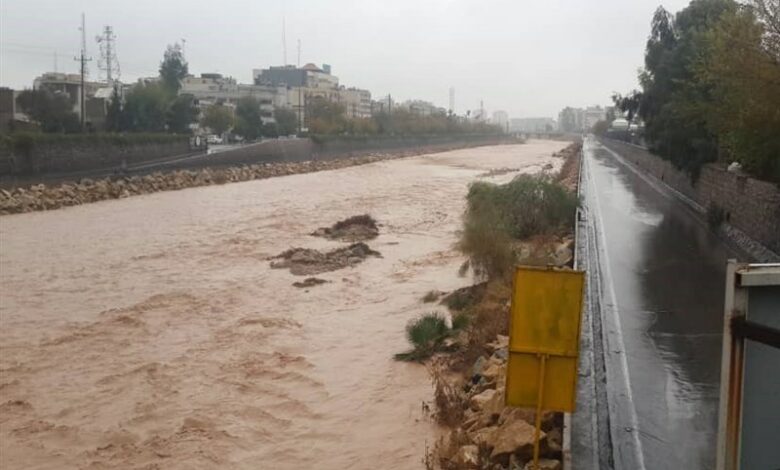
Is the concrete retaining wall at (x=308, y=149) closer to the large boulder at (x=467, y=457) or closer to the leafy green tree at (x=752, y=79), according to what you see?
the leafy green tree at (x=752, y=79)

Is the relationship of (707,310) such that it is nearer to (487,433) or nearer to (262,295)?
(487,433)

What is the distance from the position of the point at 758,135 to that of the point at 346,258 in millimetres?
9481

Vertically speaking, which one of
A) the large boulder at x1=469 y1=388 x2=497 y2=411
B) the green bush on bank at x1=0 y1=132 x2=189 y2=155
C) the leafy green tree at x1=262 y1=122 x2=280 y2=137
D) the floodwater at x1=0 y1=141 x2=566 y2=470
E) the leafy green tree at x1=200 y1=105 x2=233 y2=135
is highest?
the leafy green tree at x1=200 y1=105 x2=233 y2=135

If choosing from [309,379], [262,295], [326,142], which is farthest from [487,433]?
[326,142]

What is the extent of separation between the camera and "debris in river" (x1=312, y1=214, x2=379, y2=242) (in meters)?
24.6

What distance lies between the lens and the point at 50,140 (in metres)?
37.9

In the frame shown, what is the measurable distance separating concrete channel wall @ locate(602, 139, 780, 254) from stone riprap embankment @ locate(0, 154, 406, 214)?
77.4ft

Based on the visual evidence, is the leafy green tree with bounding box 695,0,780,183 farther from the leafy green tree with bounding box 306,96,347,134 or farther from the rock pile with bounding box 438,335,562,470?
the leafy green tree with bounding box 306,96,347,134

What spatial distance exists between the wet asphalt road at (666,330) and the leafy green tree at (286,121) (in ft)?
216

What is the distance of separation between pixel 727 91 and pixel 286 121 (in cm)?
7531

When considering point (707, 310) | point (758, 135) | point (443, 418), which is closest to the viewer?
point (443, 418)

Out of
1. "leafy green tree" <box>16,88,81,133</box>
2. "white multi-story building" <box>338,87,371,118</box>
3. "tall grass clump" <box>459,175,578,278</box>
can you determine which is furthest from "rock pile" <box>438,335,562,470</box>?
"white multi-story building" <box>338,87,371,118</box>

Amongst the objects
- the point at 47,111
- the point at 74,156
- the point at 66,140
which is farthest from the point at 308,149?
the point at 66,140

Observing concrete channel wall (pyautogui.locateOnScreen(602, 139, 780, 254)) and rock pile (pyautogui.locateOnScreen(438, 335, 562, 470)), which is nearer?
rock pile (pyautogui.locateOnScreen(438, 335, 562, 470))
